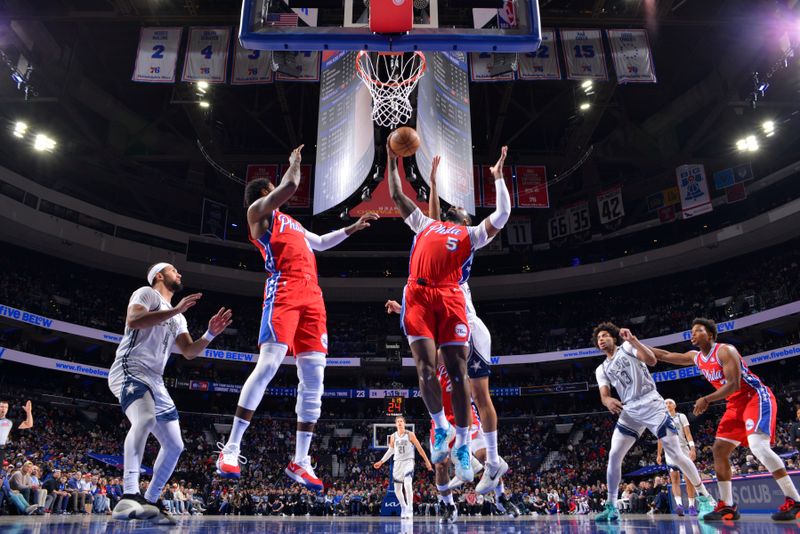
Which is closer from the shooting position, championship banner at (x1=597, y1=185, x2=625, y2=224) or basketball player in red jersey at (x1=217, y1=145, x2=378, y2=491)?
basketball player in red jersey at (x1=217, y1=145, x2=378, y2=491)

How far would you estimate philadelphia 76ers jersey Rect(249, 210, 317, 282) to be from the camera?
521 cm

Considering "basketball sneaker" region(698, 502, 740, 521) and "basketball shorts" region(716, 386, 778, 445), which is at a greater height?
"basketball shorts" region(716, 386, 778, 445)

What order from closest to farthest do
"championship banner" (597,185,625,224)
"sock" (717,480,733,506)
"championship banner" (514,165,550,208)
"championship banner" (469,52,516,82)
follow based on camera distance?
1. "sock" (717,480,733,506)
2. "championship banner" (469,52,516,82)
3. "championship banner" (514,165,550,208)
4. "championship banner" (597,185,625,224)

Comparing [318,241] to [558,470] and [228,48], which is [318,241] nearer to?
[228,48]

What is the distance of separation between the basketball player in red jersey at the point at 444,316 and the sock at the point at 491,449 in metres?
0.42

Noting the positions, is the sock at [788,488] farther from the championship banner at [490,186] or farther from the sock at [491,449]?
the championship banner at [490,186]

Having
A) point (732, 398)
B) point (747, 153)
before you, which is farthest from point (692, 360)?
point (747, 153)

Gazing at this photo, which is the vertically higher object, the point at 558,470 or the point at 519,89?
the point at 519,89

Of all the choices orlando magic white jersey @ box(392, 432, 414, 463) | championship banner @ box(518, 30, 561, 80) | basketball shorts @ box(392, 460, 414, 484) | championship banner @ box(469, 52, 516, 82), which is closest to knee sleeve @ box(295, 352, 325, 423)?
orlando magic white jersey @ box(392, 432, 414, 463)

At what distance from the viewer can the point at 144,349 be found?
16.5 ft

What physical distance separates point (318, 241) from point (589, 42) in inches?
517

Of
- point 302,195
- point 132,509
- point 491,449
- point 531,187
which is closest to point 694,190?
point 531,187

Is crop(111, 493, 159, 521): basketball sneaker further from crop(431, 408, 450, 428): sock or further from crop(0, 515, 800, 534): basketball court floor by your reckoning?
crop(431, 408, 450, 428): sock

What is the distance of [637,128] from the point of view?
2497 centimetres
